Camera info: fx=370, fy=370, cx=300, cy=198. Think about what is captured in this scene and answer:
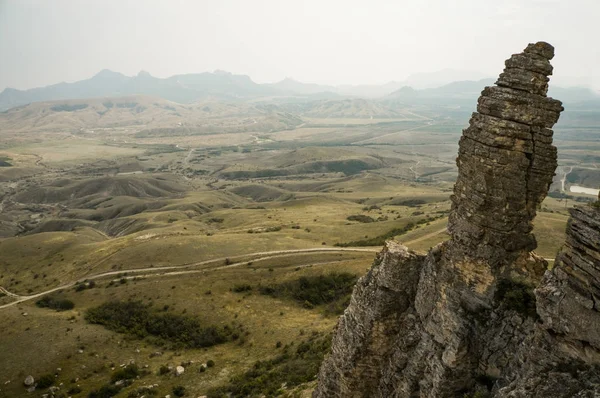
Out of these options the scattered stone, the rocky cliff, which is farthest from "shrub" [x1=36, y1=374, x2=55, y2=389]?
the rocky cliff

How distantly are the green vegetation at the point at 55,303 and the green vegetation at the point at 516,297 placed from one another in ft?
279

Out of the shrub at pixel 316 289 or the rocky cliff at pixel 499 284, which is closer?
the rocky cliff at pixel 499 284

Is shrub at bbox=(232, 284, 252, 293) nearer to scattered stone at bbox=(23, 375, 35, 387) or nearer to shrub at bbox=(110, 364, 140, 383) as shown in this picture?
shrub at bbox=(110, 364, 140, 383)

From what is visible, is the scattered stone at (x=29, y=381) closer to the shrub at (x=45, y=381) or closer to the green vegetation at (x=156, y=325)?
the shrub at (x=45, y=381)

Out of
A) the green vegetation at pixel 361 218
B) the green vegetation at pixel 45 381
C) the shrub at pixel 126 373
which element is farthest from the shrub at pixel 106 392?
the green vegetation at pixel 361 218

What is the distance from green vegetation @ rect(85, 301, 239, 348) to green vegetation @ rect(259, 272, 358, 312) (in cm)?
1308

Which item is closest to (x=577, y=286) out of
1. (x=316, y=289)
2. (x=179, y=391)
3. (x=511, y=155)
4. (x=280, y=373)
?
(x=511, y=155)

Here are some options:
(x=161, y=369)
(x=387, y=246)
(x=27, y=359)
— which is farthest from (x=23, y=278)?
(x=387, y=246)

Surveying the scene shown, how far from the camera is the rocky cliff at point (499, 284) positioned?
15.3 meters

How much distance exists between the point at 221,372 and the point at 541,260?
44.9 meters

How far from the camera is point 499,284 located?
815 inches

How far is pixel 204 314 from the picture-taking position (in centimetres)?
6788

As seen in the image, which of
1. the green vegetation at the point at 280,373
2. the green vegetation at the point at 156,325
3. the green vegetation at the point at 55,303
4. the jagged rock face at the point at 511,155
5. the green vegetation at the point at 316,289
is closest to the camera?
the jagged rock face at the point at 511,155

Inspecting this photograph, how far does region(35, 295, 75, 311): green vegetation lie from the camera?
79.3 meters
